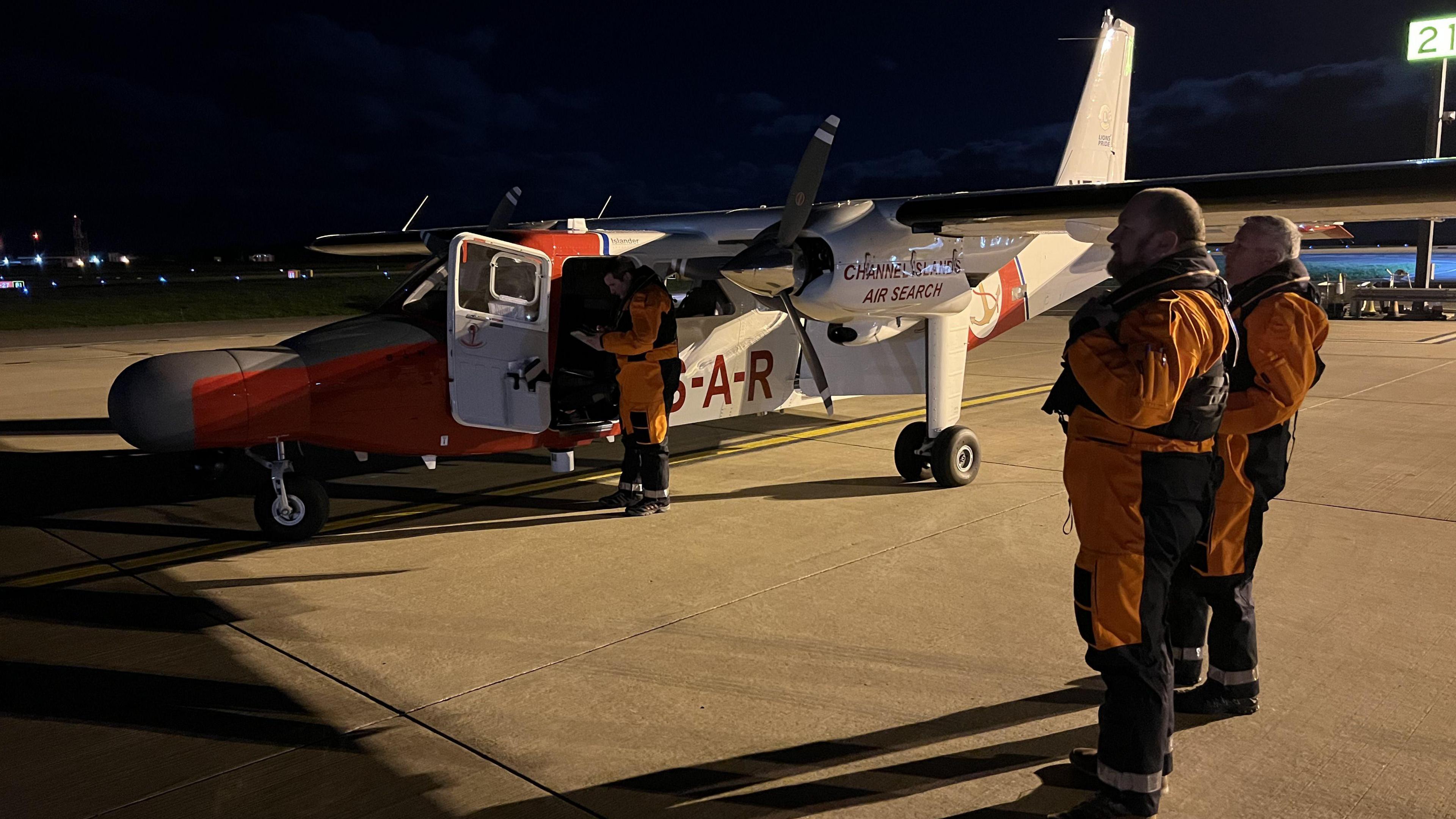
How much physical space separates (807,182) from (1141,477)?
4.86 metres

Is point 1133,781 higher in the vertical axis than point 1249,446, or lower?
lower

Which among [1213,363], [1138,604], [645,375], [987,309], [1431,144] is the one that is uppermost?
[1431,144]

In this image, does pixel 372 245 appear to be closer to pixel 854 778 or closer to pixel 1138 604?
pixel 854 778

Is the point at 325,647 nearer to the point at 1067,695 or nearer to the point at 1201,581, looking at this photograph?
the point at 1067,695

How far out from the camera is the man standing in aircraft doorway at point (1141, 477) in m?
3.11

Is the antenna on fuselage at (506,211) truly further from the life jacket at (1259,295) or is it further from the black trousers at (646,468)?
the life jacket at (1259,295)

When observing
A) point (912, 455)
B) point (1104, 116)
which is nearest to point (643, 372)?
point (912, 455)

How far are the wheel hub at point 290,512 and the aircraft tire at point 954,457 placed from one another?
5.20m

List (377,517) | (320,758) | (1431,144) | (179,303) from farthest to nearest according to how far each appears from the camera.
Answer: (179,303) → (1431,144) → (377,517) → (320,758)

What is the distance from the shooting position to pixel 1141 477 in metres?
3.14

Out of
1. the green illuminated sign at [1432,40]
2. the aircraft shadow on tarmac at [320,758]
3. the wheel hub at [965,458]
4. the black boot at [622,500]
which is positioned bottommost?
the aircraft shadow on tarmac at [320,758]

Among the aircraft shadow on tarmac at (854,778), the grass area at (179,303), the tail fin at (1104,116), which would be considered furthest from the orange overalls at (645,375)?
the grass area at (179,303)

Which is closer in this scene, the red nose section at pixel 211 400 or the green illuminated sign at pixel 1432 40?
the red nose section at pixel 211 400

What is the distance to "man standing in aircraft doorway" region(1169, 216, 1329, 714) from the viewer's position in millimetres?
3945
